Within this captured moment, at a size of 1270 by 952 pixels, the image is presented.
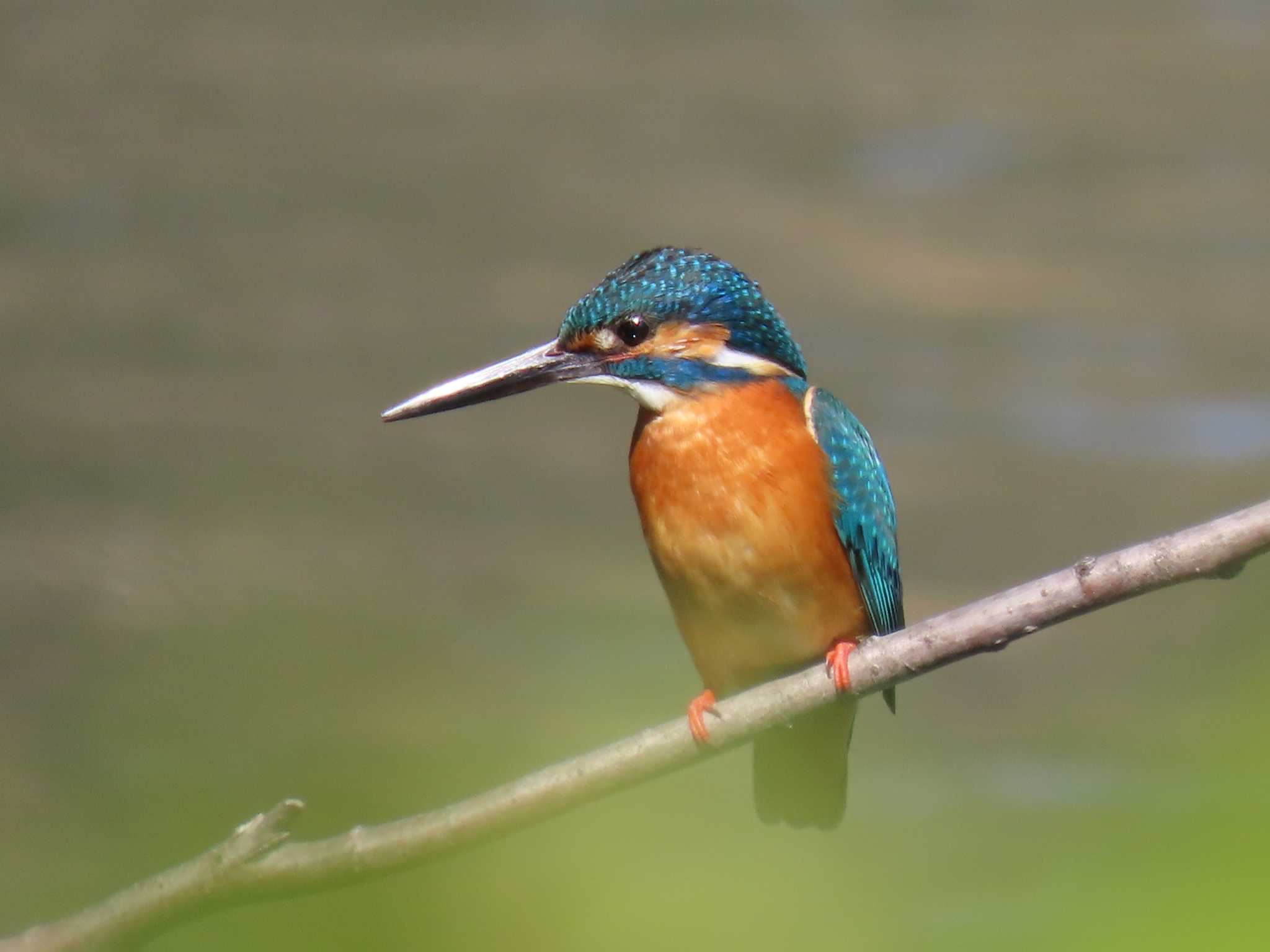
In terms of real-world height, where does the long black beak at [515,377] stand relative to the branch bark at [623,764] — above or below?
above

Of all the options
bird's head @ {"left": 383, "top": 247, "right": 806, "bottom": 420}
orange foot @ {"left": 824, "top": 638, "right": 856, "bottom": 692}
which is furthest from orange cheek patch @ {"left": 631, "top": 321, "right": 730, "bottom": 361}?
orange foot @ {"left": 824, "top": 638, "right": 856, "bottom": 692}

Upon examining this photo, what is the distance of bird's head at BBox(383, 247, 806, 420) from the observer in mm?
1713

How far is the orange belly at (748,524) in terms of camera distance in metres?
1.72

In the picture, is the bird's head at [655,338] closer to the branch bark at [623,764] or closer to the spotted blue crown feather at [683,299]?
the spotted blue crown feather at [683,299]

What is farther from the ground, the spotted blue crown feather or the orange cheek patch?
the spotted blue crown feather

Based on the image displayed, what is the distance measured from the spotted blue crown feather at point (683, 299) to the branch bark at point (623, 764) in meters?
0.50

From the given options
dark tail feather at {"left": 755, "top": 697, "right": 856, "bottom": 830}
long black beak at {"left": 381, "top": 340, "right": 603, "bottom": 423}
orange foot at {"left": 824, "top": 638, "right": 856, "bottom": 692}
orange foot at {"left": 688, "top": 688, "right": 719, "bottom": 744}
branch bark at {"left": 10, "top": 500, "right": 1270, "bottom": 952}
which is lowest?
dark tail feather at {"left": 755, "top": 697, "right": 856, "bottom": 830}

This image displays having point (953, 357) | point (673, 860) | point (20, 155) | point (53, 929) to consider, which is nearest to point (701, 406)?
point (53, 929)

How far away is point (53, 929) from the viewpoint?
0.79m

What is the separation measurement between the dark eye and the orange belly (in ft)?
0.30

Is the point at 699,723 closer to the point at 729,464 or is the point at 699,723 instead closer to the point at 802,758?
the point at 729,464

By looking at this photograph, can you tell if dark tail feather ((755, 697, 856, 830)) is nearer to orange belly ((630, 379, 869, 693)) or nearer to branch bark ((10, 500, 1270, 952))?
orange belly ((630, 379, 869, 693))

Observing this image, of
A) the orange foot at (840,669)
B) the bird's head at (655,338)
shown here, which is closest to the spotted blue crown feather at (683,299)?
the bird's head at (655,338)

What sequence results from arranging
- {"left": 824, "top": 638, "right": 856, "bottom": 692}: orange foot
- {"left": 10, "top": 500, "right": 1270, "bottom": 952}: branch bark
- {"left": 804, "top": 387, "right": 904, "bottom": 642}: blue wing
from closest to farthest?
{"left": 10, "top": 500, "right": 1270, "bottom": 952}: branch bark → {"left": 824, "top": 638, "right": 856, "bottom": 692}: orange foot → {"left": 804, "top": 387, "right": 904, "bottom": 642}: blue wing
